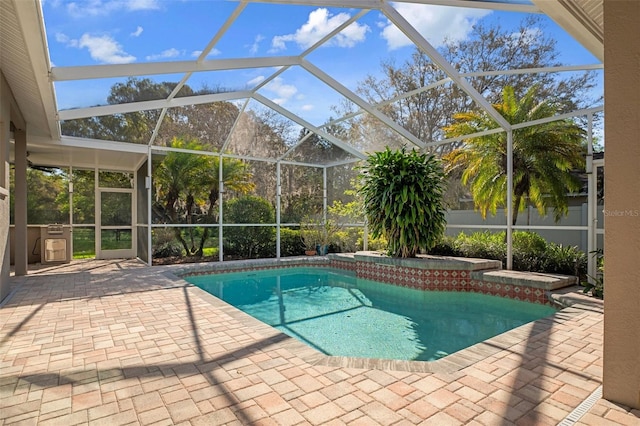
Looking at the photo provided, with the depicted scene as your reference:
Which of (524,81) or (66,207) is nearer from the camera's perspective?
(524,81)

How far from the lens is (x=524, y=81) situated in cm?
847

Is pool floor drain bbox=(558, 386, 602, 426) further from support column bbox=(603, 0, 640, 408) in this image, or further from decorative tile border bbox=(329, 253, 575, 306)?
decorative tile border bbox=(329, 253, 575, 306)

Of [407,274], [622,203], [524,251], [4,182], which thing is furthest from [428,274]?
[4,182]

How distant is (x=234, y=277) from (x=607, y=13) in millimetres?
8154

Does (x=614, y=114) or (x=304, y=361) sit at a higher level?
(x=614, y=114)

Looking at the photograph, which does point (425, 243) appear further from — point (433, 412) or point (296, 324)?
point (433, 412)

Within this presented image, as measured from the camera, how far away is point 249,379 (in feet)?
8.73

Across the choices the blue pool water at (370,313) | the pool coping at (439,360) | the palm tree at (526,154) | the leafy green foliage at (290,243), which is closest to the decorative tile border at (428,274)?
the blue pool water at (370,313)

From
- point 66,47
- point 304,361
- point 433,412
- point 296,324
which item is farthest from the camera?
point 296,324

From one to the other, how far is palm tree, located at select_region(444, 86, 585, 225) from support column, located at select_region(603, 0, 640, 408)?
6580 millimetres

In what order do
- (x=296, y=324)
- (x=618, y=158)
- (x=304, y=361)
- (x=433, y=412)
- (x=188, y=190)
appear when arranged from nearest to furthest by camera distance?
(x=433, y=412)
(x=618, y=158)
(x=304, y=361)
(x=296, y=324)
(x=188, y=190)

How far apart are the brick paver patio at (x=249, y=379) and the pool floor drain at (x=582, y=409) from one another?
3 cm

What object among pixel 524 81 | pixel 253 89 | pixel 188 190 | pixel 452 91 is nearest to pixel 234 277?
pixel 188 190

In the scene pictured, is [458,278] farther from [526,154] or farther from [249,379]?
[249,379]
